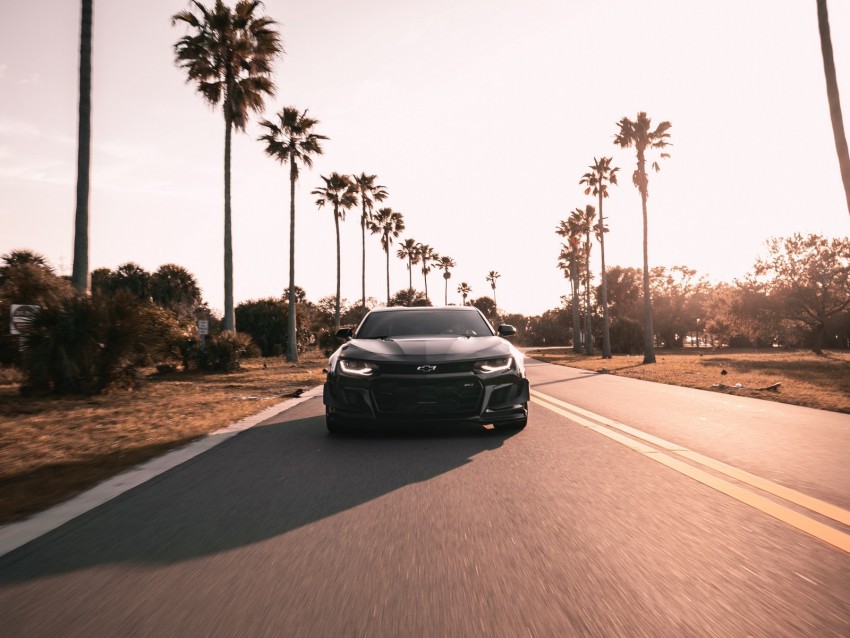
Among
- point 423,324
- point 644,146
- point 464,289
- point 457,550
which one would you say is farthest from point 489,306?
point 457,550

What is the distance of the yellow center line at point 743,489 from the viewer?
140 inches

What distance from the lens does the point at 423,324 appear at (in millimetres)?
8516

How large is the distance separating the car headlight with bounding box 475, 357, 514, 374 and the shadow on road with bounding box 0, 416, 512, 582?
2.55ft

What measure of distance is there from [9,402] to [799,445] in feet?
36.8

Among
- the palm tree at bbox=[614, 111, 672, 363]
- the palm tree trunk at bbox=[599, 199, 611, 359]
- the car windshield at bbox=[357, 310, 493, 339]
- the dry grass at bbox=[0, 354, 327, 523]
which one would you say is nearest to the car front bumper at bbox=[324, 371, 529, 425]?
the car windshield at bbox=[357, 310, 493, 339]

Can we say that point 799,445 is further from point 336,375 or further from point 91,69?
point 91,69

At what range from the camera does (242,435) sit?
768 cm

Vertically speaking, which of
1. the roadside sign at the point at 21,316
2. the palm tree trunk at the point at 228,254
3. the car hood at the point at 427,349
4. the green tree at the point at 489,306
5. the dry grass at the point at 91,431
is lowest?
the dry grass at the point at 91,431

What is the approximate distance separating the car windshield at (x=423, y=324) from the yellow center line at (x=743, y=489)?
197 cm

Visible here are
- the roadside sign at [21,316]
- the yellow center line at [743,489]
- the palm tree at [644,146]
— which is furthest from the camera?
the palm tree at [644,146]

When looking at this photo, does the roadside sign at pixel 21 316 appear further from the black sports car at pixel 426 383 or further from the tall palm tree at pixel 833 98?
the tall palm tree at pixel 833 98

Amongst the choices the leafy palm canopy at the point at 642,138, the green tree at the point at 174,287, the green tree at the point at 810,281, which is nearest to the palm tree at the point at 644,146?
the leafy palm canopy at the point at 642,138

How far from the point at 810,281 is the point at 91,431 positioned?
47048mm

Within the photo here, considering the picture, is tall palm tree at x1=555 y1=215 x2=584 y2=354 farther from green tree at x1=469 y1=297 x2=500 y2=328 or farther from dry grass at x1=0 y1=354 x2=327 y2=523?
green tree at x1=469 y1=297 x2=500 y2=328
